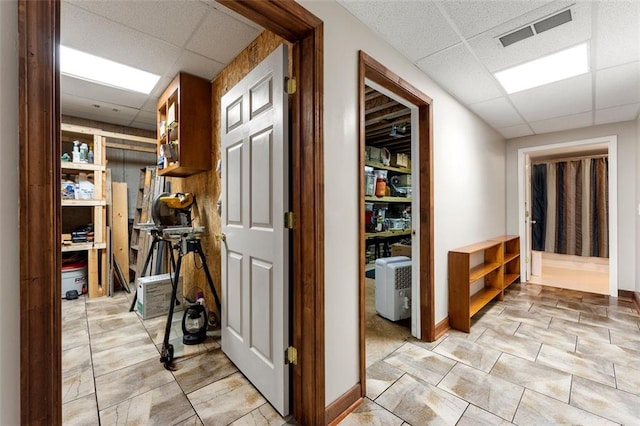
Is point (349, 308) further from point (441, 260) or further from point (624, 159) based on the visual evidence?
point (624, 159)

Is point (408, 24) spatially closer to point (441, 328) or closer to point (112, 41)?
point (112, 41)

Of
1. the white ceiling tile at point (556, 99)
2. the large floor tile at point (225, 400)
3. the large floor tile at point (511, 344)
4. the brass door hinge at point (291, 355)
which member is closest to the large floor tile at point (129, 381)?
the large floor tile at point (225, 400)

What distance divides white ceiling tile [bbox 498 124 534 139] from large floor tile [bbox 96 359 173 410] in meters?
5.10

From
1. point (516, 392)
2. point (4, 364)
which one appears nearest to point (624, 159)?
point (516, 392)

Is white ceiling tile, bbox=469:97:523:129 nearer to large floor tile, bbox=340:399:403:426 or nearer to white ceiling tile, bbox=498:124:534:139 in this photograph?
white ceiling tile, bbox=498:124:534:139

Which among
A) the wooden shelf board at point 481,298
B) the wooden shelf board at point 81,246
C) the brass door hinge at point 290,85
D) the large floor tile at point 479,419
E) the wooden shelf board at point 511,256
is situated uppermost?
the brass door hinge at point 290,85

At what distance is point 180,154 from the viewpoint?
265 centimetres

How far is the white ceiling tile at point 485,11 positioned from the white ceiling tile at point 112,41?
2138 millimetres

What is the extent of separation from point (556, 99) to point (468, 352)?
9.52ft

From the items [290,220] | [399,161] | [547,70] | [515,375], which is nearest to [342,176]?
[290,220]

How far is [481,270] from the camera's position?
10.2ft

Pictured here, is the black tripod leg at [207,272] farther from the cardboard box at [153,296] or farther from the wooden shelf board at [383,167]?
the wooden shelf board at [383,167]

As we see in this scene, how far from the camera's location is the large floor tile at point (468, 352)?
2107 mm

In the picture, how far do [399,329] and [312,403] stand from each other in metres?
1.56
